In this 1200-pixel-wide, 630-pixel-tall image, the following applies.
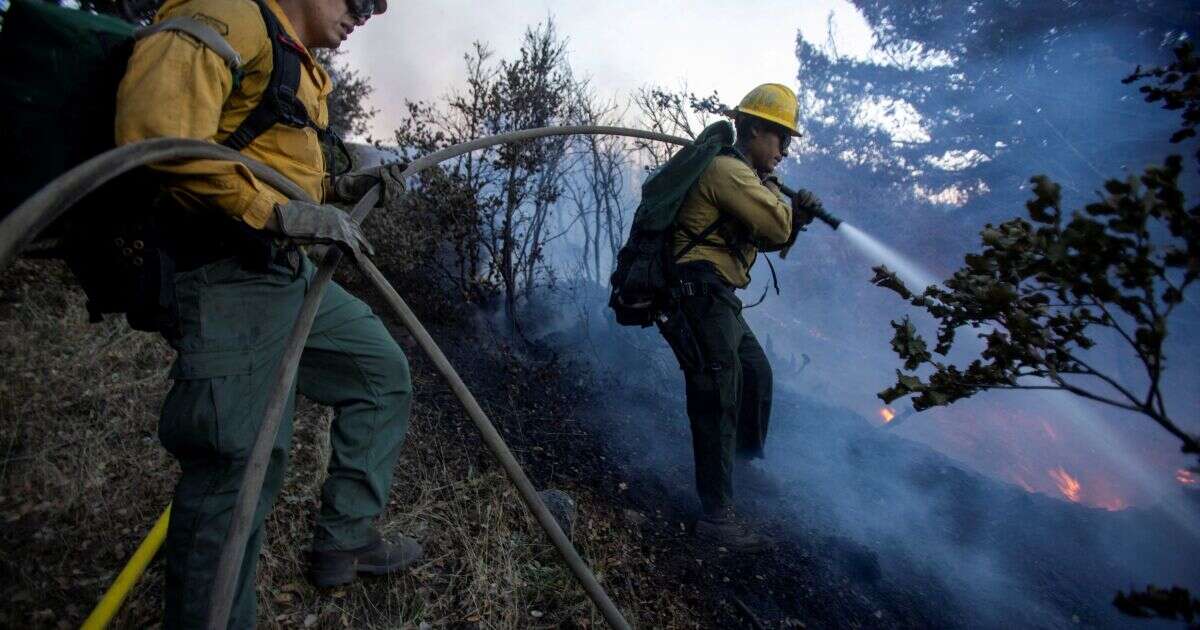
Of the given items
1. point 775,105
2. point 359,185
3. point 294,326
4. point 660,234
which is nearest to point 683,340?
point 660,234

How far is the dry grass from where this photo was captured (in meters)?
2.31

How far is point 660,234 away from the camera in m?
3.49

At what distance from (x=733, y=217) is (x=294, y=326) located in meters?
2.59

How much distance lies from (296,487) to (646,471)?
2373 mm

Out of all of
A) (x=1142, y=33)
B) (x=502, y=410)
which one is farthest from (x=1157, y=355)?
(x=1142, y=33)

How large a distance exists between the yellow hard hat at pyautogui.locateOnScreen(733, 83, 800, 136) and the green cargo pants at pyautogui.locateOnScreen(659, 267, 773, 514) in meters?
1.18

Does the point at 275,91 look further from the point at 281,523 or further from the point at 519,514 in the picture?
the point at 519,514

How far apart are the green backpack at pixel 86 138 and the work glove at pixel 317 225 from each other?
374 mm

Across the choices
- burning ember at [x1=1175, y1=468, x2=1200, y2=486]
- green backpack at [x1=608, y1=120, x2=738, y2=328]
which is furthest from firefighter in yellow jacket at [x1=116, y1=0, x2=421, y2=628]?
burning ember at [x1=1175, y1=468, x2=1200, y2=486]

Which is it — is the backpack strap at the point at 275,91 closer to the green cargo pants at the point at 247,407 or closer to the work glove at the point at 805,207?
the green cargo pants at the point at 247,407

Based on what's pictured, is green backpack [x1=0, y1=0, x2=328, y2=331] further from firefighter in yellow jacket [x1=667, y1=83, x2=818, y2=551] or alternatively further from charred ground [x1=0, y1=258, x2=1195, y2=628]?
firefighter in yellow jacket [x1=667, y1=83, x2=818, y2=551]

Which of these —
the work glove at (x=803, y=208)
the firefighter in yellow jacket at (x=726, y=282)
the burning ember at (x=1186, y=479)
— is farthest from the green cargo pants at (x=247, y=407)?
the burning ember at (x=1186, y=479)

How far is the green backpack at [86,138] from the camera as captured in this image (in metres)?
1.43

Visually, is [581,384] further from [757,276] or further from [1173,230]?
[757,276]
